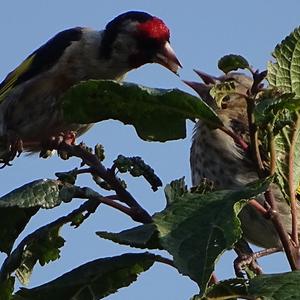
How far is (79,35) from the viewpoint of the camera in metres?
5.56

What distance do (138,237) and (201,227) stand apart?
0.22m

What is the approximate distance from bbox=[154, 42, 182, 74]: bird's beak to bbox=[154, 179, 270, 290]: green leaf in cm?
288

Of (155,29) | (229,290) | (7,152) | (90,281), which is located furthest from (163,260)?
(155,29)

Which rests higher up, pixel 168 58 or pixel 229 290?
pixel 168 58

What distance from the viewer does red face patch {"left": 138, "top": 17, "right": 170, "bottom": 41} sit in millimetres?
5035

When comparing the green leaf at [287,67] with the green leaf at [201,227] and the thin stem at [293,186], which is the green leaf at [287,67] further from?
the green leaf at [201,227]

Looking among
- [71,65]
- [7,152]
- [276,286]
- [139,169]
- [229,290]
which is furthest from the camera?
[71,65]

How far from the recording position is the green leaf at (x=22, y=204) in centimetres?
225

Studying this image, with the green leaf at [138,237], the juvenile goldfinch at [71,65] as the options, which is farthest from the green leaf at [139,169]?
the juvenile goldfinch at [71,65]

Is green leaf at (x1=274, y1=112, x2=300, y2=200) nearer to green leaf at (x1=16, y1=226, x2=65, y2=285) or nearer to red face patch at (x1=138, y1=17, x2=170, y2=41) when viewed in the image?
green leaf at (x1=16, y1=226, x2=65, y2=285)

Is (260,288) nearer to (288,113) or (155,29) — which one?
(288,113)

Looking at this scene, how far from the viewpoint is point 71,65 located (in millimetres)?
5289

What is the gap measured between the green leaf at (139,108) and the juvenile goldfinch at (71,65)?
2771mm

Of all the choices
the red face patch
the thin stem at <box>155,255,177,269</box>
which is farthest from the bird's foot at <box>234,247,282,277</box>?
the red face patch
